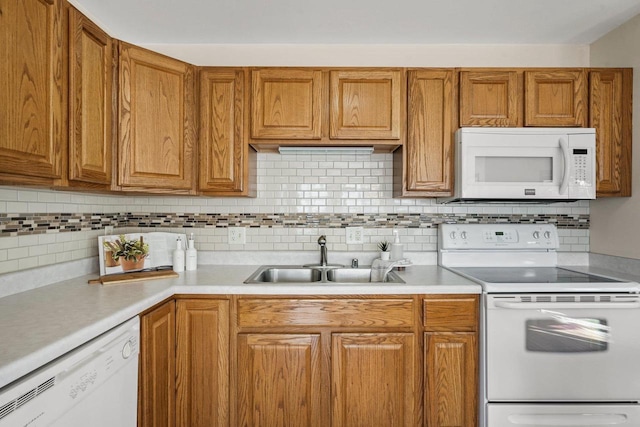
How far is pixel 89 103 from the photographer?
160 centimetres

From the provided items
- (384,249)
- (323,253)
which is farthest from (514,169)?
(323,253)

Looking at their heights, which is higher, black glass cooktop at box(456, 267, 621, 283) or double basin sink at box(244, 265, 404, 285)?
black glass cooktop at box(456, 267, 621, 283)

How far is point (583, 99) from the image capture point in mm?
2072

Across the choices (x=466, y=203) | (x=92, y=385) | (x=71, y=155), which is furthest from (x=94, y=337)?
(x=466, y=203)

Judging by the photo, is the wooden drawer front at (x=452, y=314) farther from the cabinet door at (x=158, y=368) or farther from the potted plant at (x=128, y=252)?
the potted plant at (x=128, y=252)

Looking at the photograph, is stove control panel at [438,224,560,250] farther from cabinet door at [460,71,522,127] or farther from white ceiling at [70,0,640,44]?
white ceiling at [70,0,640,44]

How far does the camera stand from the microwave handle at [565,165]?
1992mm

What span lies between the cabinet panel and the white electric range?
0.69m

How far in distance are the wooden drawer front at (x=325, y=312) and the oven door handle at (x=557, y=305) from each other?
0.46 meters

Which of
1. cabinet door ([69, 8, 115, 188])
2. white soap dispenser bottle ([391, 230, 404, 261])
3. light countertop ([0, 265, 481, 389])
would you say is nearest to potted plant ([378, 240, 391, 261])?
white soap dispenser bottle ([391, 230, 404, 261])

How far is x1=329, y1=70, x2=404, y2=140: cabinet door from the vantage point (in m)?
2.07

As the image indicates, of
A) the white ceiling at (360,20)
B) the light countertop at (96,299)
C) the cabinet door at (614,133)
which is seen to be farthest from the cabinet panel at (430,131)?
the cabinet door at (614,133)

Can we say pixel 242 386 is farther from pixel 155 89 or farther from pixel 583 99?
pixel 583 99

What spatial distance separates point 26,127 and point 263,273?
4.54 ft
